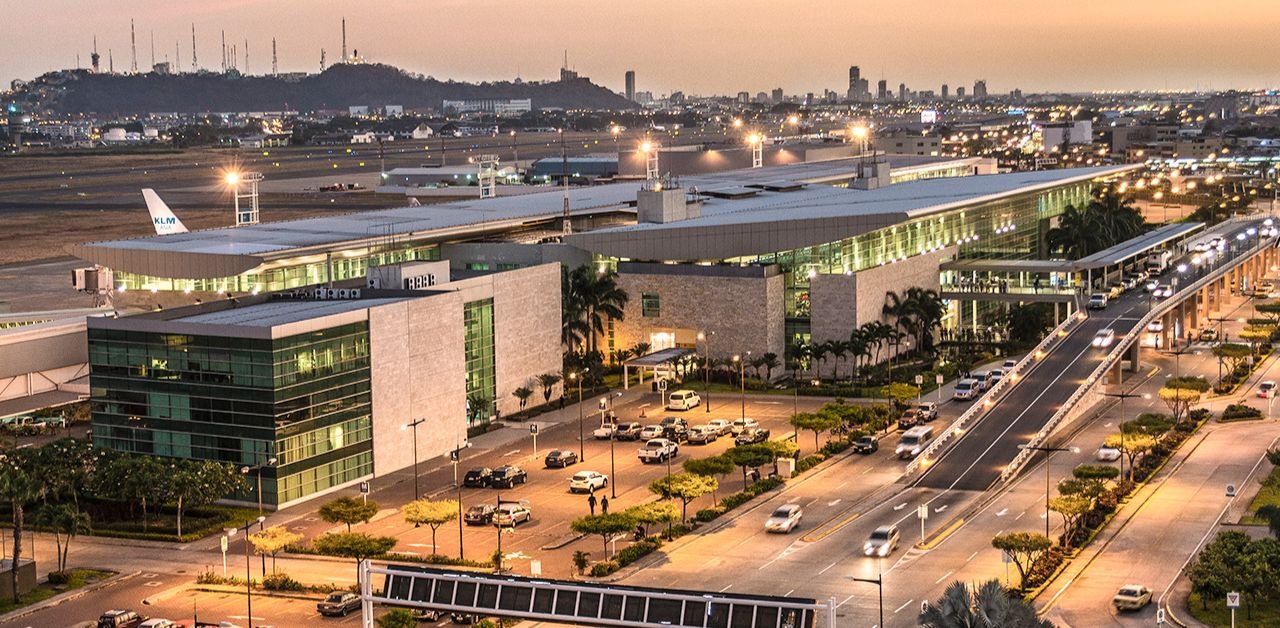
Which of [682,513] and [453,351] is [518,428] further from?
[682,513]

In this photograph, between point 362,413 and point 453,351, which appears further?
point 453,351

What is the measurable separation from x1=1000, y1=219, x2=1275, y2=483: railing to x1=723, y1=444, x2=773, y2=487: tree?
8.94m

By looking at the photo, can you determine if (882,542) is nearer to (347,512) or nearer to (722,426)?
(347,512)

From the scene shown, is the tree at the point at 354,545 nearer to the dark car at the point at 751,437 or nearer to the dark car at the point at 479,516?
the dark car at the point at 479,516

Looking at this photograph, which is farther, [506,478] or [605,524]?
[506,478]

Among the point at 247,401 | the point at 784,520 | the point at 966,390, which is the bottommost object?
the point at 784,520

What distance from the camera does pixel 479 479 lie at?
66938mm

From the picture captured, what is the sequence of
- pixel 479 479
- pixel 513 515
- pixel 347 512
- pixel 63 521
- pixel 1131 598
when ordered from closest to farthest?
1. pixel 1131 598
2. pixel 63 521
3. pixel 347 512
4. pixel 513 515
5. pixel 479 479

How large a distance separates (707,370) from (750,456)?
1969 centimetres

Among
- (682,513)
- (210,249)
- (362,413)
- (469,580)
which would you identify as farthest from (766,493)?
(210,249)

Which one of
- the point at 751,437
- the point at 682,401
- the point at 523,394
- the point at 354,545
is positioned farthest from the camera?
the point at 682,401

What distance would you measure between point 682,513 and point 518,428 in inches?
769

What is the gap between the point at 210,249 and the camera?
3647 inches

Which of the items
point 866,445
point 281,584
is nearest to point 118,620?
point 281,584
